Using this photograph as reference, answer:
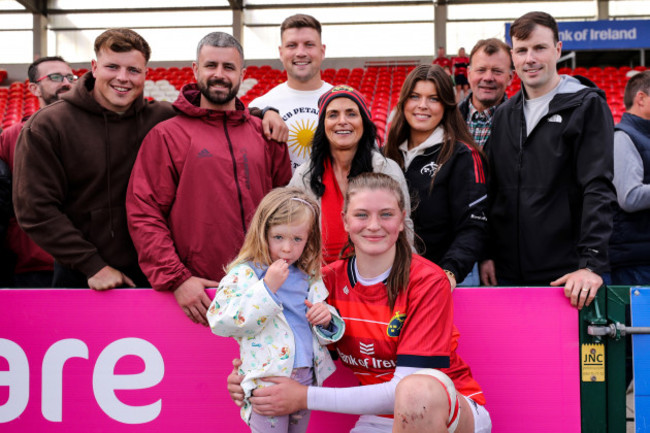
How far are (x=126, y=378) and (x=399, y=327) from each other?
1.27 meters

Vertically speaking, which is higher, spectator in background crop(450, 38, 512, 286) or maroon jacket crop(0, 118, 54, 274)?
spectator in background crop(450, 38, 512, 286)

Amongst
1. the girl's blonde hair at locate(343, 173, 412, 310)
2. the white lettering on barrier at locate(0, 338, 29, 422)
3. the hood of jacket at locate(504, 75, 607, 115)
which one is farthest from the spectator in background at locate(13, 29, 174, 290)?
the hood of jacket at locate(504, 75, 607, 115)

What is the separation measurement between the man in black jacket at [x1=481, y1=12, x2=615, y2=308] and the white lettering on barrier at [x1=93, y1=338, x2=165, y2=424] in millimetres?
1706

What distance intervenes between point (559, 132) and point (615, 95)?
11882mm

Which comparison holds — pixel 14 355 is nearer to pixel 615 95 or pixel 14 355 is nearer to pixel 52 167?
pixel 52 167

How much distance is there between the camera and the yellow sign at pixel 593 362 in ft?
7.53

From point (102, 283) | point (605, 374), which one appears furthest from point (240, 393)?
point (605, 374)

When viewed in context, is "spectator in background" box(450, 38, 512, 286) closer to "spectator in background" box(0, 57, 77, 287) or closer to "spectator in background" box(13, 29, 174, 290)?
"spectator in background" box(13, 29, 174, 290)

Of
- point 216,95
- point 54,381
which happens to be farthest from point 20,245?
point 216,95

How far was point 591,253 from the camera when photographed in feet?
7.48

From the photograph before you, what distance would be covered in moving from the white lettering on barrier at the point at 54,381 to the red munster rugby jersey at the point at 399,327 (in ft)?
4.04

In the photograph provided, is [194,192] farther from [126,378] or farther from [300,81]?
[300,81]

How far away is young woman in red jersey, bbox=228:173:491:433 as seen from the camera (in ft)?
5.93

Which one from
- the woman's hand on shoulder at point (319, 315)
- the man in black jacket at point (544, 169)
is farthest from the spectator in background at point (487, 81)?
the woman's hand on shoulder at point (319, 315)
